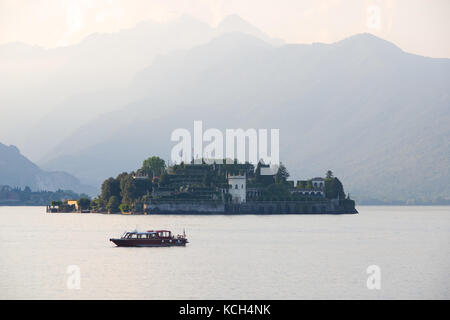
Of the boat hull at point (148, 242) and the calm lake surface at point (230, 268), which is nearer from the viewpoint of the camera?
the calm lake surface at point (230, 268)

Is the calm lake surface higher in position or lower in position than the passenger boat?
lower

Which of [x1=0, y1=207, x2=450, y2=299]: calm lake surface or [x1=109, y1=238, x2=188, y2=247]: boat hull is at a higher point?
[x1=109, y1=238, x2=188, y2=247]: boat hull

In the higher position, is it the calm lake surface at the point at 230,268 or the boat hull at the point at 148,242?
the boat hull at the point at 148,242

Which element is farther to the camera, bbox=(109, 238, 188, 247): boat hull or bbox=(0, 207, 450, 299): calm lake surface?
bbox=(109, 238, 188, 247): boat hull

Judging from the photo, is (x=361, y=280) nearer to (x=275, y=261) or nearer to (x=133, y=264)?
(x=275, y=261)

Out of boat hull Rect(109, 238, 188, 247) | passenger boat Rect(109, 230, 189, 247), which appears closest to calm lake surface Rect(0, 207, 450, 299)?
boat hull Rect(109, 238, 188, 247)

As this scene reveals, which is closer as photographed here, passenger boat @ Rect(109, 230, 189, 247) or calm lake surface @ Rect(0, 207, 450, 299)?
calm lake surface @ Rect(0, 207, 450, 299)

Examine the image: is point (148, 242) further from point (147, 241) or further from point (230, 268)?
point (230, 268)

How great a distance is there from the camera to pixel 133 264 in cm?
9800

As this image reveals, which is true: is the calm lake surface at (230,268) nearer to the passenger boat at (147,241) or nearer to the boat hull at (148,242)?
the boat hull at (148,242)

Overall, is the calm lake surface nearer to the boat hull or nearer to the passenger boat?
the boat hull

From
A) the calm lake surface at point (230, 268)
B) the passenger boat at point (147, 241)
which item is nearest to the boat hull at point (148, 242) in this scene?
the passenger boat at point (147, 241)
